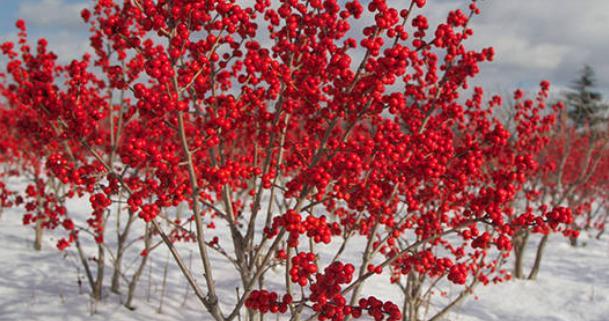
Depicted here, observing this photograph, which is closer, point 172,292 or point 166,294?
point 166,294

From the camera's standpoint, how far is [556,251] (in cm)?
1087

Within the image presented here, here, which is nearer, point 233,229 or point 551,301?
point 233,229

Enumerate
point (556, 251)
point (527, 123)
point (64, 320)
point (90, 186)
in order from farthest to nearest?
point (556, 251)
point (64, 320)
point (527, 123)
point (90, 186)

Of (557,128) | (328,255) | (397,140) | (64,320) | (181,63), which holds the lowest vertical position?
(64,320)

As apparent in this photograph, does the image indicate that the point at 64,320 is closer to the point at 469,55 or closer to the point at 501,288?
the point at 469,55

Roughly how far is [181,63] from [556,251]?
1076 cm

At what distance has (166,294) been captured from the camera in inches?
261

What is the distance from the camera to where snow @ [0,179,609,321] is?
19.3 ft

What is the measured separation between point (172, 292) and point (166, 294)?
14cm

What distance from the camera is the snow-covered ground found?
5.85 metres

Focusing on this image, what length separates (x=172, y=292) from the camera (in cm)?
677

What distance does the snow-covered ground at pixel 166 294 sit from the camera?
585 cm

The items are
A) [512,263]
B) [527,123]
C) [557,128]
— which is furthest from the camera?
[557,128]

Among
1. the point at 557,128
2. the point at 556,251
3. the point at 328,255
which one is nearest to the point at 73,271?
the point at 328,255
